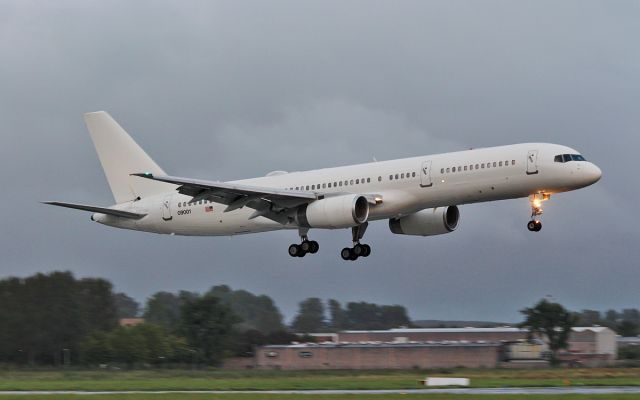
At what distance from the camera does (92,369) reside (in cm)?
7388

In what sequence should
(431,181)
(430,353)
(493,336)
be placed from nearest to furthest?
(431,181) < (430,353) < (493,336)

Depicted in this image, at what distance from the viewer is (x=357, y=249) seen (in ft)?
197

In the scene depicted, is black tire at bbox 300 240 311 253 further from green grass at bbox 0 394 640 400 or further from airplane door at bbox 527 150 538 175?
green grass at bbox 0 394 640 400

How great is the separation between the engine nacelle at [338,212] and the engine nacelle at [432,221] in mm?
6128

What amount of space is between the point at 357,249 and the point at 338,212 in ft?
18.8

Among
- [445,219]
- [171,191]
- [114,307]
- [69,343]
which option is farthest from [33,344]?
[445,219]

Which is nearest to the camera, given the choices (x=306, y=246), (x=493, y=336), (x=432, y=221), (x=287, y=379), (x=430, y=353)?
(x=306, y=246)

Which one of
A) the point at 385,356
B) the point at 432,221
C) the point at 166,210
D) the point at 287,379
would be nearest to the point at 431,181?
the point at 432,221

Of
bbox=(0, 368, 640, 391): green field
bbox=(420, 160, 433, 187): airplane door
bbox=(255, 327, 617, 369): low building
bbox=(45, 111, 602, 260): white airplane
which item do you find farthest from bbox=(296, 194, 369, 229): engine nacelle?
bbox=(255, 327, 617, 369): low building

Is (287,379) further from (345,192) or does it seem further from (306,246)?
(345,192)

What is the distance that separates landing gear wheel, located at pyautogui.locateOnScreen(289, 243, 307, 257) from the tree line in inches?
919

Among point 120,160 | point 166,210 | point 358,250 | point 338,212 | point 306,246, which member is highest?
point 120,160

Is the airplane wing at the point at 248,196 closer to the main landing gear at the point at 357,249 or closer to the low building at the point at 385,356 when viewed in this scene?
the main landing gear at the point at 357,249

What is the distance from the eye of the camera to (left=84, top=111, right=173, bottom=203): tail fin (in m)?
65.3
